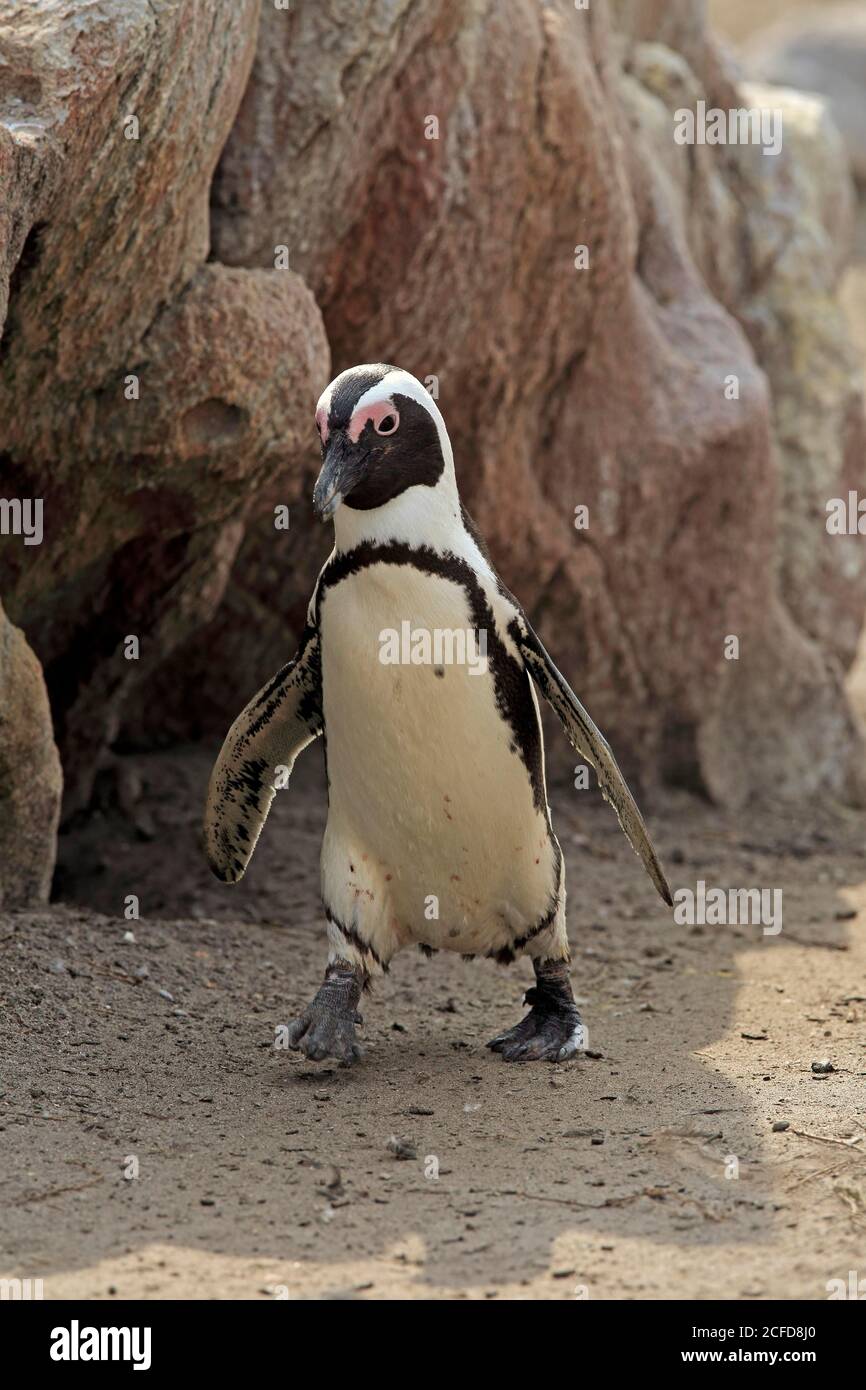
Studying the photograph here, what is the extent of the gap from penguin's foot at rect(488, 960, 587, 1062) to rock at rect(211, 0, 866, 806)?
2391mm

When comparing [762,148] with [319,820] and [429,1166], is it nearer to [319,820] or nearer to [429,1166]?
[319,820]

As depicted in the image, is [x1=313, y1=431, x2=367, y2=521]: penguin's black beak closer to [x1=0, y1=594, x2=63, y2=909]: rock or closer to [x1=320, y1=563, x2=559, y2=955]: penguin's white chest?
[x1=320, y1=563, x2=559, y2=955]: penguin's white chest

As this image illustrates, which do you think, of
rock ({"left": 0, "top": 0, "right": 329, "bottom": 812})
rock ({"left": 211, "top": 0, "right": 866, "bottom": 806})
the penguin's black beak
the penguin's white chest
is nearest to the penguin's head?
the penguin's black beak

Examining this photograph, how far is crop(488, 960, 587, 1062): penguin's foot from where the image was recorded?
4152 mm

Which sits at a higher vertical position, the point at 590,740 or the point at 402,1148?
the point at 590,740

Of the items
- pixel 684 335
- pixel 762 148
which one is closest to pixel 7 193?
pixel 684 335

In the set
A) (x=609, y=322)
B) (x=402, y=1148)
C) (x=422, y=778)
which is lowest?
(x=402, y=1148)

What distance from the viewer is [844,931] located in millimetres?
5828

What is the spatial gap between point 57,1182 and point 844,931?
3.39 metres

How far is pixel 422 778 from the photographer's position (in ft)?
13.1

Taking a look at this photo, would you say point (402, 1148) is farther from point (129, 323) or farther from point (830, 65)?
point (830, 65)

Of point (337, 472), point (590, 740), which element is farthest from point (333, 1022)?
point (337, 472)

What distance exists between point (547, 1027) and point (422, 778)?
756 mm
